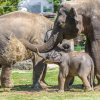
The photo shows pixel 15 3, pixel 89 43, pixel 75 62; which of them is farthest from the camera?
pixel 15 3

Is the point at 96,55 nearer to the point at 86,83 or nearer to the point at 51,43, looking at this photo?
the point at 86,83

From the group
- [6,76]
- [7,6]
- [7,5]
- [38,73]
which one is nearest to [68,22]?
[38,73]

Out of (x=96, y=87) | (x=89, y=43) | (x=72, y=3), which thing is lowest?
(x=96, y=87)

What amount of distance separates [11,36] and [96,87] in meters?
1.84

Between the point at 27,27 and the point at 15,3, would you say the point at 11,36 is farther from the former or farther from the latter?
the point at 15,3

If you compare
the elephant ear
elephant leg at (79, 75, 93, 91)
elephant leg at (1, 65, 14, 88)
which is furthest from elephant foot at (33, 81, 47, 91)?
the elephant ear

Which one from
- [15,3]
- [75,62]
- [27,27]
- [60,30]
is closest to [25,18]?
[27,27]

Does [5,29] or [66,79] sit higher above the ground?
[5,29]

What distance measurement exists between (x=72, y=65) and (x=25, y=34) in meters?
1.56

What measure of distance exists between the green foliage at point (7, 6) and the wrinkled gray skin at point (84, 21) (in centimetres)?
1759

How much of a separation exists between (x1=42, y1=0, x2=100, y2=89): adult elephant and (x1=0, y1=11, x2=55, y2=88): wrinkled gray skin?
57cm

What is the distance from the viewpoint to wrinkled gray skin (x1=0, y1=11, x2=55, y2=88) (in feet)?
32.3

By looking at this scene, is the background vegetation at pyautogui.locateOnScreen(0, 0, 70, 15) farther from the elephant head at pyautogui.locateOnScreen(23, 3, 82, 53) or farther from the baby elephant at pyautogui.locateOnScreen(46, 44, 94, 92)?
the baby elephant at pyautogui.locateOnScreen(46, 44, 94, 92)

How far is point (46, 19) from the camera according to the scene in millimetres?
10727
